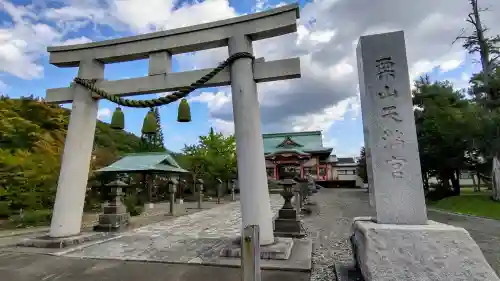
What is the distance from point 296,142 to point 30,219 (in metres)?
31.5

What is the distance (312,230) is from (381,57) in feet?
21.2

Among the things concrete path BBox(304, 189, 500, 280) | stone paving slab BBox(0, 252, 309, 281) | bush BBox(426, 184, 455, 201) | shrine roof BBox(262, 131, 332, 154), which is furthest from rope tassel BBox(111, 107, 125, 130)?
shrine roof BBox(262, 131, 332, 154)

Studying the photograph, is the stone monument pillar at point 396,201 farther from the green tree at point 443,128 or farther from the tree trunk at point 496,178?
the tree trunk at point 496,178

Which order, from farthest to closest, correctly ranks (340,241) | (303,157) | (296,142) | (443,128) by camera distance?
(296,142) < (303,157) < (443,128) < (340,241)

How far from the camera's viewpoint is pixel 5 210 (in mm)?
11125

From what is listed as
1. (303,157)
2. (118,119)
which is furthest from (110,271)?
(303,157)

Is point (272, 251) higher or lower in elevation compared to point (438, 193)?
lower

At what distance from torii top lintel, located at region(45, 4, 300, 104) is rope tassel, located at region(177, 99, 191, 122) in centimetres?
38

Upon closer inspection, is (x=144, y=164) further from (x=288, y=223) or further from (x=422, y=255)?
(x=422, y=255)

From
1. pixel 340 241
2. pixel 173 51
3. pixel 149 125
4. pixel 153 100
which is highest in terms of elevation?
pixel 173 51

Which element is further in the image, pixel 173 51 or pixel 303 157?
pixel 303 157

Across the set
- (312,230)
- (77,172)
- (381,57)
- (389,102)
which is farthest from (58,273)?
(312,230)

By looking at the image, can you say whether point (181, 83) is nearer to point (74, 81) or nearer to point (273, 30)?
point (273, 30)

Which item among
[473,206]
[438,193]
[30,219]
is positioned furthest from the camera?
[438,193]
